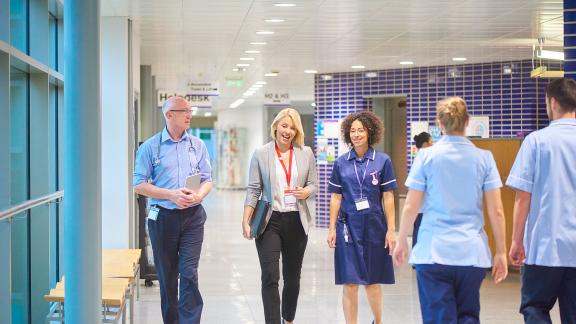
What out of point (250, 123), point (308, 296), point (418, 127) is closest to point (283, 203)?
point (308, 296)

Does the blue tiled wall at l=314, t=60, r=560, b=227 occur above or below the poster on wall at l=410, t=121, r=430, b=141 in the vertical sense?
above

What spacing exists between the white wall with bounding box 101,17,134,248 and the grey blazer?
382cm

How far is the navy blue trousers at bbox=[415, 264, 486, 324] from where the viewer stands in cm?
441

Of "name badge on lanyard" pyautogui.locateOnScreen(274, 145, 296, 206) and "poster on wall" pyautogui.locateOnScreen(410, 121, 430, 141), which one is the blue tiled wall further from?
"name badge on lanyard" pyautogui.locateOnScreen(274, 145, 296, 206)

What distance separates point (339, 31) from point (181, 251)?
6196mm

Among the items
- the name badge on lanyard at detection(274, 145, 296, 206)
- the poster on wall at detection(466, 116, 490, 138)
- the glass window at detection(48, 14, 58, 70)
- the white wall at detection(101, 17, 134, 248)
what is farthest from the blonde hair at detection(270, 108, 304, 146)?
the poster on wall at detection(466, 116, 490, 138)

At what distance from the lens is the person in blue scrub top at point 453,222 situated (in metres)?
4.41

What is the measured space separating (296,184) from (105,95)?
4193 millimetres

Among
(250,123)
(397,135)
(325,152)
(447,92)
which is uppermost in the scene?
(250,123)

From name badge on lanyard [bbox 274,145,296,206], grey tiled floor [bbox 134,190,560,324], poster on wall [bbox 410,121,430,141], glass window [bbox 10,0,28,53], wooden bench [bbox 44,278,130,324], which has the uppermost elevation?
glass window [bbox 10,0,28,53]

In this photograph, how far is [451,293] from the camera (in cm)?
443

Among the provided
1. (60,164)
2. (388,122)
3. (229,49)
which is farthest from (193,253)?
(388,122)

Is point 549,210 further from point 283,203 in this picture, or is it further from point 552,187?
point 283,203

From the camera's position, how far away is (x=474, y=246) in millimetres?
Answer: 4391
